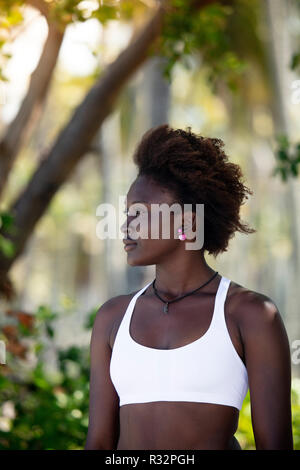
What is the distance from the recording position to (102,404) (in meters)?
2.82

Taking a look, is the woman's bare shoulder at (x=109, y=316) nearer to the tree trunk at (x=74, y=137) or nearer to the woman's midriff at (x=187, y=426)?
the woman's midriff at (x=187, y=426)

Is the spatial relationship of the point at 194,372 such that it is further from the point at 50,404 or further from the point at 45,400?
the point at 45,400

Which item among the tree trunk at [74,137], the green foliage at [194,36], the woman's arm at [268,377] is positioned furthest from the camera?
the tree trunk at [74,137]

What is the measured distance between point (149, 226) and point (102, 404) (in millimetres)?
687

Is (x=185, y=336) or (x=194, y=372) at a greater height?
(x=185, y=336)

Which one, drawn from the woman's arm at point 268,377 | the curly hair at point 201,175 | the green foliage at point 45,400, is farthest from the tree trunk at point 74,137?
the woman's arm at point 268,377

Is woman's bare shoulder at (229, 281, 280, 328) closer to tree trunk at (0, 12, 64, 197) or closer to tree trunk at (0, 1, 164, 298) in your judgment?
tree trunk at (0, 12, 64, 197)

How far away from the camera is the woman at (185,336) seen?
8.43 ft

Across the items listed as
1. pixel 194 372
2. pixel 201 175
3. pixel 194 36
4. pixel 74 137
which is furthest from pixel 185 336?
pixel 194 36

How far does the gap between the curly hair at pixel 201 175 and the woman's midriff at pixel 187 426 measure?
0.65 m

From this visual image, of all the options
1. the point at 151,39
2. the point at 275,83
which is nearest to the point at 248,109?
the point at 275,83

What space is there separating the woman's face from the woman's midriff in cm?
54

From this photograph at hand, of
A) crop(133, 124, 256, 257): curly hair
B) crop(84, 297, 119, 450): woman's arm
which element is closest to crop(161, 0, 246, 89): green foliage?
crop(133, 124, 256, 257): curly hair

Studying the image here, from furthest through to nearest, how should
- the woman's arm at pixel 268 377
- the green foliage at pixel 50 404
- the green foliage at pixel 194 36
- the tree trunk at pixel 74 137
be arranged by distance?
the tree trunk at pixel 74 137 < the green foliage at pixel 194 36 < the green foliage at pixel 50 404 < the woman's arm at pixel 268 377
